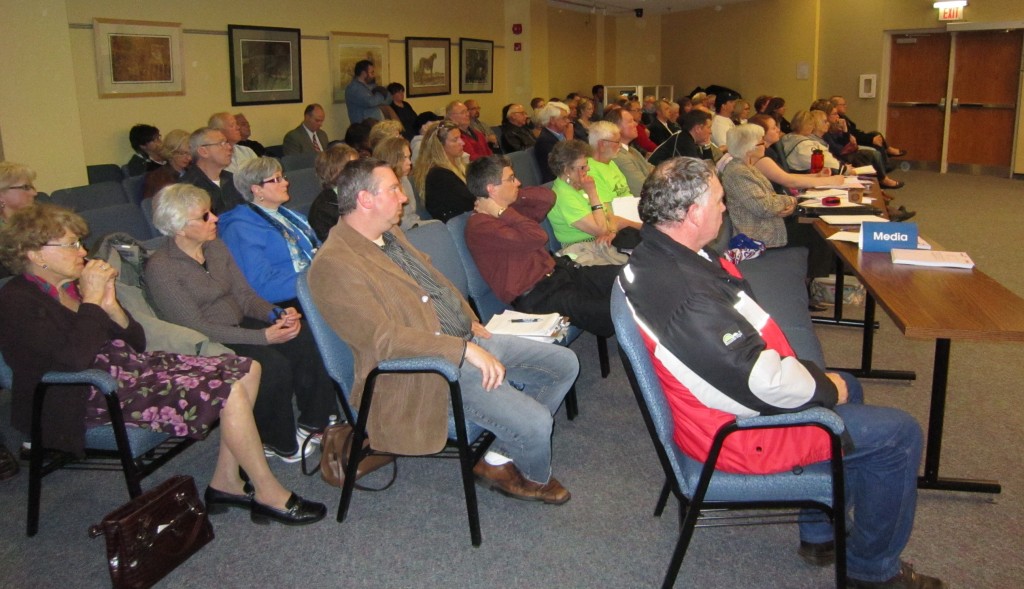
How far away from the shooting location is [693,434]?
6.89 feet

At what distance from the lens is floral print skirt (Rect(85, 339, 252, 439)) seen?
8.34 ft

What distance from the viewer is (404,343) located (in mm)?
2479

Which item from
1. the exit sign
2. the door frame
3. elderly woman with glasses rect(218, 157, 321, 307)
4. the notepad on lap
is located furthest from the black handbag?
the exit sign

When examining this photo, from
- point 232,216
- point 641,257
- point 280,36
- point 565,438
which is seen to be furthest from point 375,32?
point 641,257

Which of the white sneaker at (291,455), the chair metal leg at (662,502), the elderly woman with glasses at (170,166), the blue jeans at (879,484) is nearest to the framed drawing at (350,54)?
the elderly woman with glasses at (170,166)

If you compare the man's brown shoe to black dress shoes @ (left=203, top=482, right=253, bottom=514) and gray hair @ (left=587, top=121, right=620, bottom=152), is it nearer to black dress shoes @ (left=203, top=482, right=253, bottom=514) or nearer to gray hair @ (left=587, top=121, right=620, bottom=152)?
black dress shoes @ (left=203, top=482, right=253, bottom=514)

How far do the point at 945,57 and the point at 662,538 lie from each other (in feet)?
37.5

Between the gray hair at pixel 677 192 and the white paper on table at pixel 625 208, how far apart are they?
2603 mm

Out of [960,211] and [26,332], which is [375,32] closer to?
[960,211]

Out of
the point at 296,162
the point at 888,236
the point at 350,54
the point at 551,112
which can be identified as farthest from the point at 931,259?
the point at 350,54

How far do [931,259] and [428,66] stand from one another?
321 inches

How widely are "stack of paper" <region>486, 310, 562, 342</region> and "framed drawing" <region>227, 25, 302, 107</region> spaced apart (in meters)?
5.36

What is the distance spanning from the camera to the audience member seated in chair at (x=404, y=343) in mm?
2502

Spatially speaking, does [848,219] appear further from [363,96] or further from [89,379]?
[363,96]
